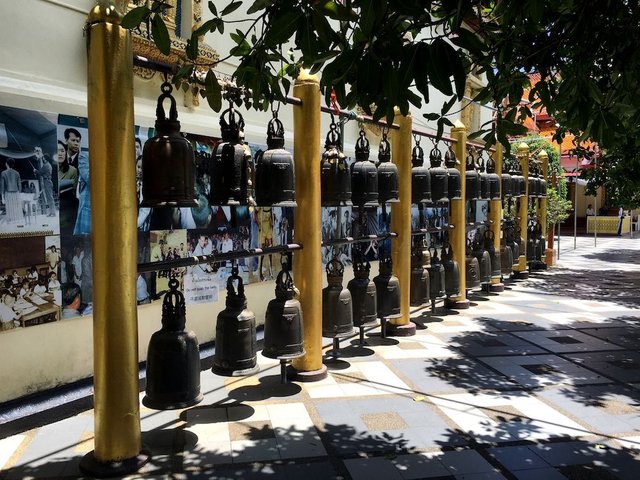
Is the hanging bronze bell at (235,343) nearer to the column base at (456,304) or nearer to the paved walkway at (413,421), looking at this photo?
the paved walkway at (413,421)

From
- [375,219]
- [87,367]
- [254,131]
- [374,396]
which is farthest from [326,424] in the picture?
[375,219]

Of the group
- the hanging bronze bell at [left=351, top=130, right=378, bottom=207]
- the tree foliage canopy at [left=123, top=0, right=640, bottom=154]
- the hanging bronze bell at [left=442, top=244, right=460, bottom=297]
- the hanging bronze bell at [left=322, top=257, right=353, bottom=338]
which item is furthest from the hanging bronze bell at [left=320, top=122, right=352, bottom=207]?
the hanging bronze bell at [left=442, top=244, right=460, bottom=297]

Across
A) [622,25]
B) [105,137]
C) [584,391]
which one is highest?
[622,25]

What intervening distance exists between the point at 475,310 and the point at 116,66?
295 inches

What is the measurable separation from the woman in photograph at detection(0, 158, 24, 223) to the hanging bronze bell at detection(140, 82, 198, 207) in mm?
1726

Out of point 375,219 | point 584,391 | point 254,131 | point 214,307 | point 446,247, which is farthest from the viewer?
point 375,219

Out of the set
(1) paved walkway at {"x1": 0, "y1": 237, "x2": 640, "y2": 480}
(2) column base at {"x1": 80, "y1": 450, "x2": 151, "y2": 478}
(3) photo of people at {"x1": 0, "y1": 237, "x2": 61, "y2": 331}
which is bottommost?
(1) paved walkway at {"x1": 0, "y1": 237, "x2": 640, "y2": 480}

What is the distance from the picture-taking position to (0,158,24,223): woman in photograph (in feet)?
15.5

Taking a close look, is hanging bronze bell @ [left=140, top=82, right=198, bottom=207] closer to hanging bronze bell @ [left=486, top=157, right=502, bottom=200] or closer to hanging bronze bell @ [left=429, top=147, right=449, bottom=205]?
hanging bronze bell @ [left=429, top=147, right=449, bottom=205]

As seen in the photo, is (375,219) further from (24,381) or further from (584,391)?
(24,381)

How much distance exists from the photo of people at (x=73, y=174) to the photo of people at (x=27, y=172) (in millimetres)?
68

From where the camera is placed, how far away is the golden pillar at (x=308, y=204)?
18.1 ft

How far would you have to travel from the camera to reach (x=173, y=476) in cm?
369

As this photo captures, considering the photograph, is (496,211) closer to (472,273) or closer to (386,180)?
(472,273)
